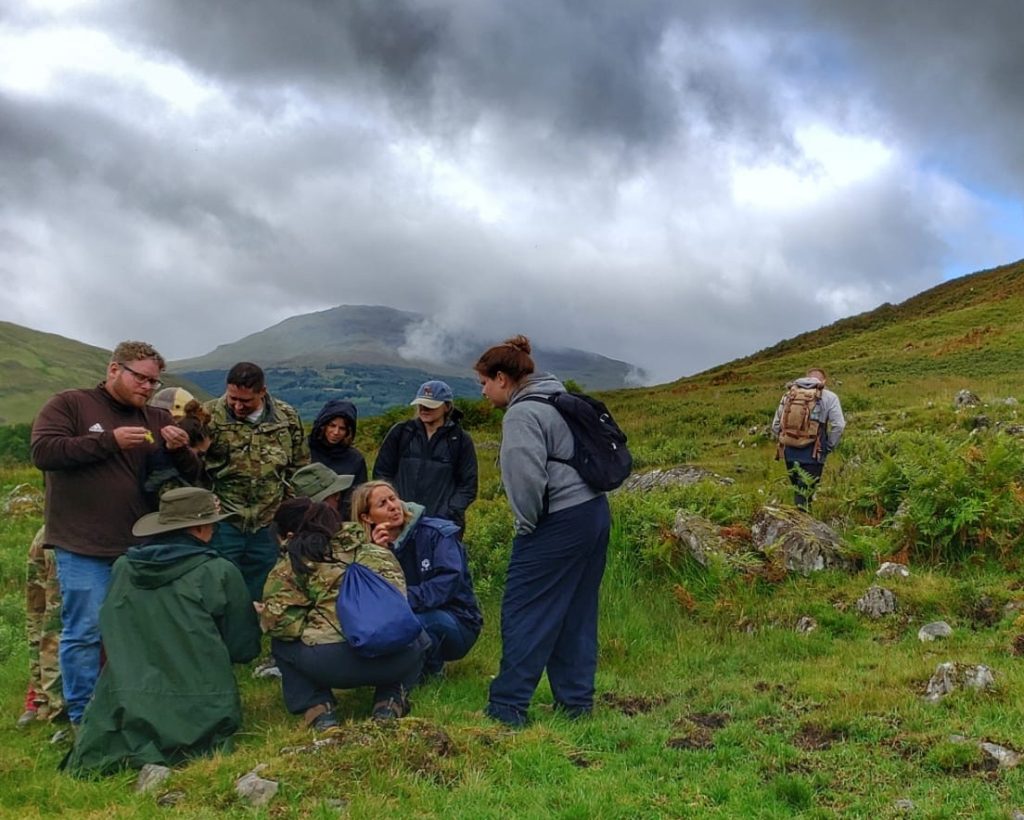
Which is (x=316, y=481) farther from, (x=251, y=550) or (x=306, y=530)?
(x=306, y=530)

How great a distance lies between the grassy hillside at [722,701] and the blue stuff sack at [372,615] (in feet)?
1.70

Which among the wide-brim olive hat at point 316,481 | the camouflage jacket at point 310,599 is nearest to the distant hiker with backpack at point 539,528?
the camouflage jacket at point 310,599

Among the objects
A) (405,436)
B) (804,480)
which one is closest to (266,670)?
(405,436)

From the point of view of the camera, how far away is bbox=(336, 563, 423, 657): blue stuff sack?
5.62m

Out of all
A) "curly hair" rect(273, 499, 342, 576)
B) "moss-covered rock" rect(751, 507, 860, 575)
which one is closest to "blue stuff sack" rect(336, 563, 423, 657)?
"curly hair" rect(273, 499, 342, 576)

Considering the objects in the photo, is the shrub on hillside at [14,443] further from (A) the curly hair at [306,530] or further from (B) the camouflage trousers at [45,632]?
(A) the curly hair at [306,530]

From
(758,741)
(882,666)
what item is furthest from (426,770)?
(882,666)

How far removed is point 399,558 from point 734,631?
335 cm

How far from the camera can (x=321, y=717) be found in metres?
5.82

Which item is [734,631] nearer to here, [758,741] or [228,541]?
[758,741]

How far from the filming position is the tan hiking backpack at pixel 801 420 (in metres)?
11.9

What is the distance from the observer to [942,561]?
29.8 feet

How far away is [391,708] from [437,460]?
2.69 metres

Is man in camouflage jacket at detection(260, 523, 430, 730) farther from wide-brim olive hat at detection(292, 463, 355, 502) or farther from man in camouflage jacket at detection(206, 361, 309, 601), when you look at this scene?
man in camouflage jacket at detection(206, 361, 309, 601)
